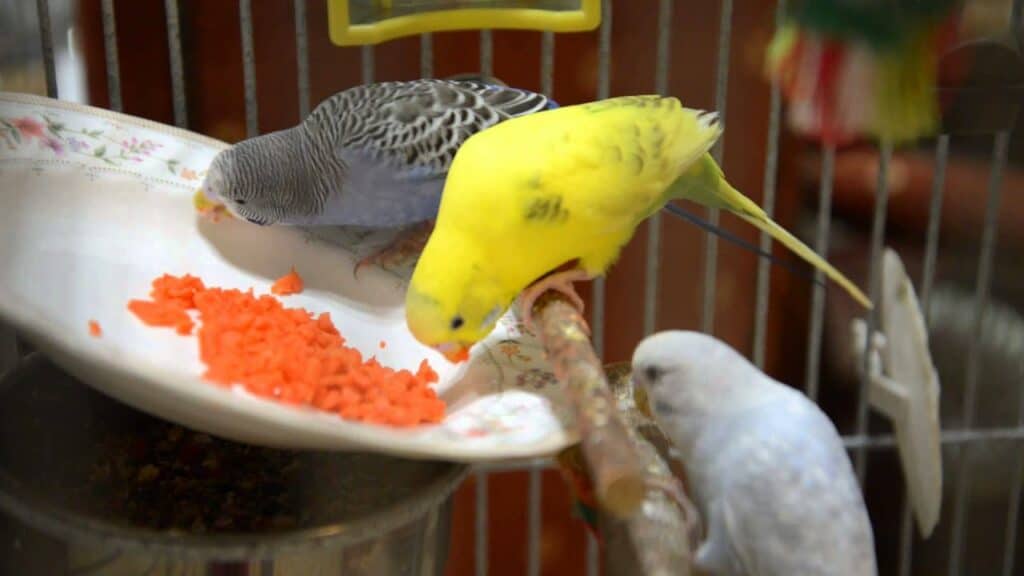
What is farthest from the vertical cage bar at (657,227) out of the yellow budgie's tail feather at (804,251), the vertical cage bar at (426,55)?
the vertical cage bar at (426,55)

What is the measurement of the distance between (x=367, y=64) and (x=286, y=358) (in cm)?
37

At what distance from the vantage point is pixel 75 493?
592 millimetres

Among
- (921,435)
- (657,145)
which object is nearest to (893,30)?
(657,145)

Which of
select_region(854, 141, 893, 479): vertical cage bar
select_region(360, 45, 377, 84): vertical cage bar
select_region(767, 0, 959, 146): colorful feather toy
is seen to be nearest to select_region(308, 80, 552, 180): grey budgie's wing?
select_region(360, 45, 377, 84): vertical cage bar

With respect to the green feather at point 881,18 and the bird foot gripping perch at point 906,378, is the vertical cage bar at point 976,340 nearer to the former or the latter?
the bird foot gripping perch at point 906,378

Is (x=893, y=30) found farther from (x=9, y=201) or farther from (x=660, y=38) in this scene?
(x=9, y=201)

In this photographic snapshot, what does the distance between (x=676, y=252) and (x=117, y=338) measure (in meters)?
0.57

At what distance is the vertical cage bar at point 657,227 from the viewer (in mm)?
860

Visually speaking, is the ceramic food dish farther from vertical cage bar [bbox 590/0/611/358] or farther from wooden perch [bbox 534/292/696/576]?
vertical cage bar [bbox 590/0/611/358]

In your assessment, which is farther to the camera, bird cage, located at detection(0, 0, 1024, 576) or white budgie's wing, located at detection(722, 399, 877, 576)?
bird cage, located at detection(0, 0, 1024, 576)

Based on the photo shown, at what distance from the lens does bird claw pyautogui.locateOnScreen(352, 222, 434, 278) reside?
78cm

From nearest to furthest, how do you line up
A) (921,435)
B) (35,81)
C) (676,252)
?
(35,81), (921,435), (676,252)

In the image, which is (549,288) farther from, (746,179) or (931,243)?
(931,243)

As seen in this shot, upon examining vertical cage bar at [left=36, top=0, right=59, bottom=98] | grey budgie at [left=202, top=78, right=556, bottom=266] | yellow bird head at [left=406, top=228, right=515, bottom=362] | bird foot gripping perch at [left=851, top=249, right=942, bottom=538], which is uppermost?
vertical cage bar at [left=36, top=0, right=59, bottom=98]
